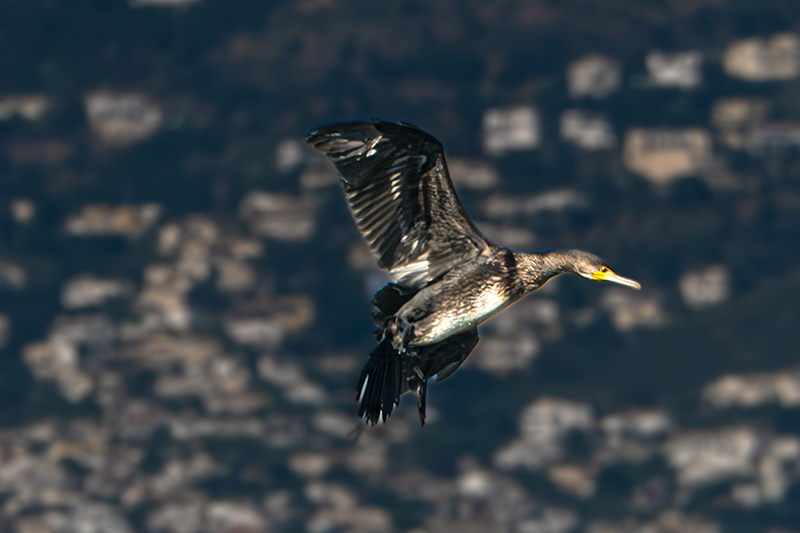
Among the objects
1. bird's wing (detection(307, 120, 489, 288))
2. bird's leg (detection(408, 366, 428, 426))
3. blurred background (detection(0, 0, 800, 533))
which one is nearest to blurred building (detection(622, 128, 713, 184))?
blurred background (detection(0, 0, 800, 533))

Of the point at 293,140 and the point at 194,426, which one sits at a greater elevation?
Result: the point at 293,140

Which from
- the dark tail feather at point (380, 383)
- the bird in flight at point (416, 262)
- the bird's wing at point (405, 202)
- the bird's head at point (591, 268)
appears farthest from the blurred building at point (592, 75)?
the dark tail feather at point (380, 383)

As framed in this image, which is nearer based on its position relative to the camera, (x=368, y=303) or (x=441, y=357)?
(x=441, y=357)

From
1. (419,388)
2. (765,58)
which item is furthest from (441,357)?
(765,58)

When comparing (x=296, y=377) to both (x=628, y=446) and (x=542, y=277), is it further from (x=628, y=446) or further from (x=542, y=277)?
(x=542, y=277)

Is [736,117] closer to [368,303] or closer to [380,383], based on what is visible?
[368,303]

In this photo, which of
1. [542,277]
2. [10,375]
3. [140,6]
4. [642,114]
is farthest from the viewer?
[10,375]

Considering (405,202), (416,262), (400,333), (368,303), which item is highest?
(368,303)

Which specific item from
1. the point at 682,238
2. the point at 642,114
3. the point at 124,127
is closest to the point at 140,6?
the point at 124,127
